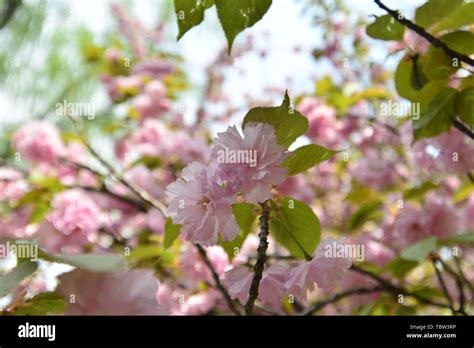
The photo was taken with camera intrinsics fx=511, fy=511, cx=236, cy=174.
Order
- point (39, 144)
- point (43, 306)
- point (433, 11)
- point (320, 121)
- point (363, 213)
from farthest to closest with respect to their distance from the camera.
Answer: point (39, 144), point (320, 121), point (363, 213), point (433, 11), point (43, 306)

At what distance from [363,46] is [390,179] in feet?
1.73

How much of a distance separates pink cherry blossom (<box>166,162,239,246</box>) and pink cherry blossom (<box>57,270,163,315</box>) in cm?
10

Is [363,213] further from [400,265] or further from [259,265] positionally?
[259,265]

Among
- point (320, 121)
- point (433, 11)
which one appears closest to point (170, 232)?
point (433, 11)

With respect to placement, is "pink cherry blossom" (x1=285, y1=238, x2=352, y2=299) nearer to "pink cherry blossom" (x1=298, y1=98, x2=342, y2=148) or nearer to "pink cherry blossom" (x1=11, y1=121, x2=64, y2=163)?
"pink cherry blossom" (x1=298, y1=98, x2=342, y2=148)

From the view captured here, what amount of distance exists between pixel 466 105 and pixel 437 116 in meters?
0.04

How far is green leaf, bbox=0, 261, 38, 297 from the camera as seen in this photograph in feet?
1.16

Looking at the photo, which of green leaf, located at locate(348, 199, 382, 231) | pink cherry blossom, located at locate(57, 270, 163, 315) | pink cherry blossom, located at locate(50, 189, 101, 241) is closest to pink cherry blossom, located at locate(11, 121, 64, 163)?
pink cherry blossom, located at locate(50, 189, 101, 241)

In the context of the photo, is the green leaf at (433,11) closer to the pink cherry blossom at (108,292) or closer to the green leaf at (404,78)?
the green leaf at (404,78)

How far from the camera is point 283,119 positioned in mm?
447

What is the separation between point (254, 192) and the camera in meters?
0.43

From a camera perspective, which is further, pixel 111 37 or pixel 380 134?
pixel 111 37
